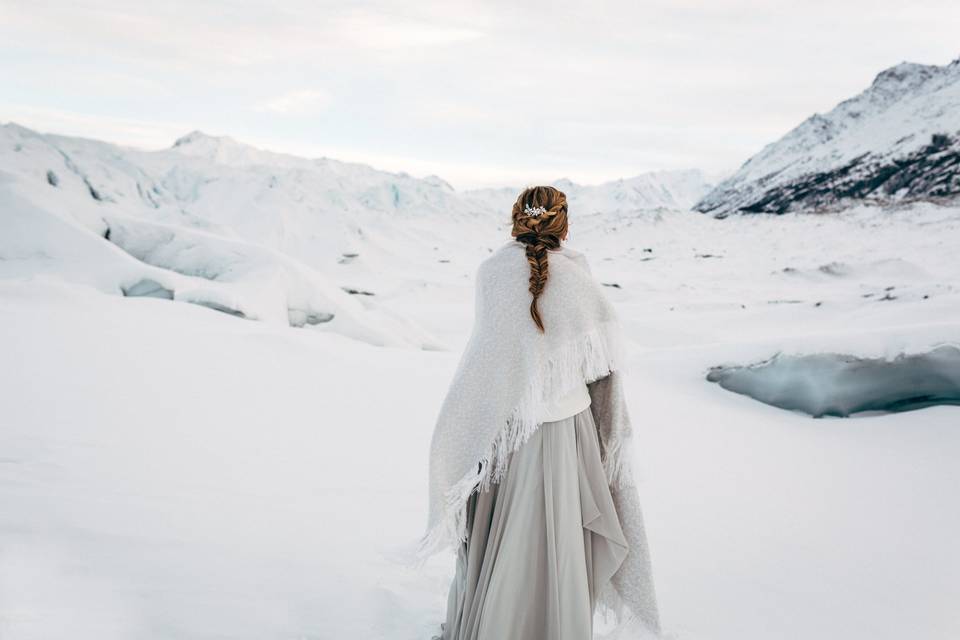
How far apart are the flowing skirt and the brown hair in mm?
502

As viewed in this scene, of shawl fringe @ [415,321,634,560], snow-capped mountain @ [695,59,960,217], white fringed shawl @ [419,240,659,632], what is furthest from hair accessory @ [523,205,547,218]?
snow-capped mountain @ [695,59,960,217]

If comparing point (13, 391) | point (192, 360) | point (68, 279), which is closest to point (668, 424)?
point (192, 360)

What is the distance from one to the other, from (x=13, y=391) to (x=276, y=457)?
1.92 meters

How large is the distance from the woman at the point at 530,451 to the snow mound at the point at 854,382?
15.0ft

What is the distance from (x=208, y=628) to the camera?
258 cm

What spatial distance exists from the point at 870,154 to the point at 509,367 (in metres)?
71.4

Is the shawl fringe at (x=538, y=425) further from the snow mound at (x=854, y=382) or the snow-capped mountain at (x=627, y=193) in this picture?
the snow-capped mountain at (x=627, y=193)

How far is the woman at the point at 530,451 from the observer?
2508 millimetres

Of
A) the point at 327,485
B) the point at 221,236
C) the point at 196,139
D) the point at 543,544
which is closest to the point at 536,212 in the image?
the point at 543,544

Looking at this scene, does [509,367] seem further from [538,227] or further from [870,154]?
[870,154]

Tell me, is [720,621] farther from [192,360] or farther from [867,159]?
[867,159]

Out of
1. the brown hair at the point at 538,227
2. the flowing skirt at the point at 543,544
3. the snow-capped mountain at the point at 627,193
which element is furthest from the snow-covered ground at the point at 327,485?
the snow-capped mountain at the point at 627,193

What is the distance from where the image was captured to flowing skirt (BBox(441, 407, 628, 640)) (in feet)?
8.16

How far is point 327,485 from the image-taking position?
436 cm
